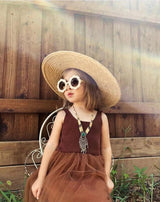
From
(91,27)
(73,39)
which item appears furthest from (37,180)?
(91,27)

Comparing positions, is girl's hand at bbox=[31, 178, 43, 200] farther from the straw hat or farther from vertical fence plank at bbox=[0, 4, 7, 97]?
vertical fence plank at bbox=[0, 4, 7, 97]

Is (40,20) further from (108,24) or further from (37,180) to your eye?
(37,180)

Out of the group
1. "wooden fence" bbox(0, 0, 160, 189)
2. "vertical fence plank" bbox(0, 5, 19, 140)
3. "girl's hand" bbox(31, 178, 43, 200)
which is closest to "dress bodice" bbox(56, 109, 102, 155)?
"girl's hand" bbox(31, 178, 43, 200)

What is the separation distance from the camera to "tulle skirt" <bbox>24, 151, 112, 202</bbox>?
0.95 meters

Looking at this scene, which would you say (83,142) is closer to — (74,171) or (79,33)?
(74,171)

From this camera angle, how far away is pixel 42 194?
1.05 metres

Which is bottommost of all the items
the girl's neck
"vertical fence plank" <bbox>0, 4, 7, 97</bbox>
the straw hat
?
the girl's neck

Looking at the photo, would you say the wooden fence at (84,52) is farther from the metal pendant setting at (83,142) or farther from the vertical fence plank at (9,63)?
the metal pendant setting at (83,142)

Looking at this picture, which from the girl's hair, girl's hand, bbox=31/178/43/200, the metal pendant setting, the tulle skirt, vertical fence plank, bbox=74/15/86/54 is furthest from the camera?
vertical fence plank, bbox=74/15/86/54

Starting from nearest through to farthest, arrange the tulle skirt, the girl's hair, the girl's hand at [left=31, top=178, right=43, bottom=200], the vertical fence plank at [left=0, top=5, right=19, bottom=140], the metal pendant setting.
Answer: the tulle skirt < the girl's hand at [left=31, top=178, right=43, bottom=200] < the metal pendant setting < the girl's hair < the vertical fence plank at [left=0, top=5, right=19, bottom=140]

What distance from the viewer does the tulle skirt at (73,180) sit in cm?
95

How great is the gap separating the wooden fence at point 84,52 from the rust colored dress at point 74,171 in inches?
22.8

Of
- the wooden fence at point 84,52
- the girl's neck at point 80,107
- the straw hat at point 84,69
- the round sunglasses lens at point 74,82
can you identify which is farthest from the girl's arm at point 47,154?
the wooden fence at point 84,52

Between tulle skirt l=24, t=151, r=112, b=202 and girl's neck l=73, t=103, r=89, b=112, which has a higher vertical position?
girl's neck l=73, t=103, r=89, b=112
